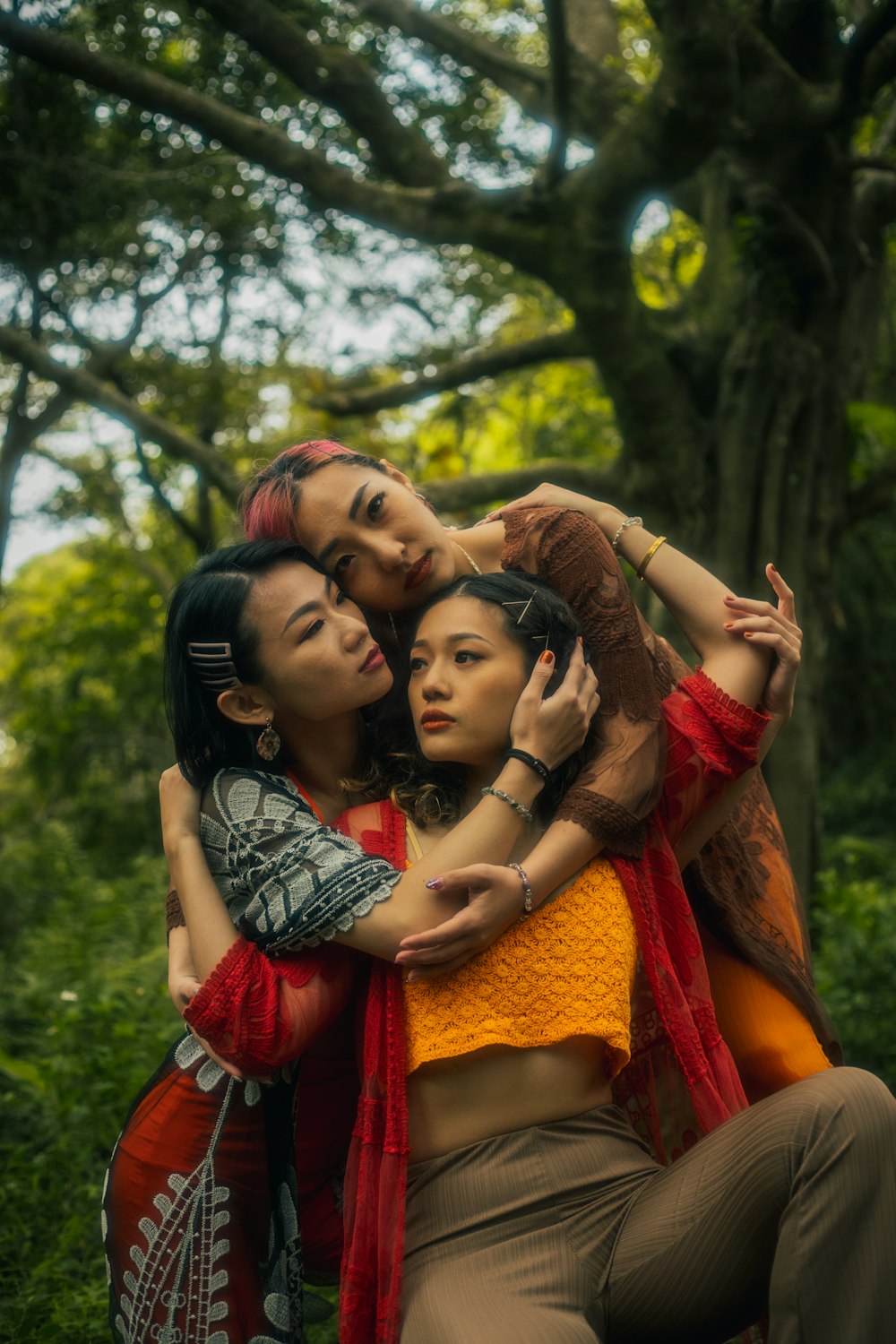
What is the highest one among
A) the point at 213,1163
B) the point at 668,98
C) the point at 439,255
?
the point at 439,255

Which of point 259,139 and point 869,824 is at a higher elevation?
point 259,139

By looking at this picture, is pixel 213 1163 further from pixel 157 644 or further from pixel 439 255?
pixel 157 644

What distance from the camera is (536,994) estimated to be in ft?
7.23

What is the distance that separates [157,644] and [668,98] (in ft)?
25.7

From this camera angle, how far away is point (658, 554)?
2.65 m

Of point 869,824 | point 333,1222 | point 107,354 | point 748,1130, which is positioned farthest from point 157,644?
point 748,1130

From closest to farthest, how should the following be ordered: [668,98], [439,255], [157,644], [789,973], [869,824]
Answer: [789,973] → [668,98] → [439,255] → [869,824] → [157,644]

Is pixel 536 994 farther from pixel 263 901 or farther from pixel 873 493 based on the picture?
pixel 873 493

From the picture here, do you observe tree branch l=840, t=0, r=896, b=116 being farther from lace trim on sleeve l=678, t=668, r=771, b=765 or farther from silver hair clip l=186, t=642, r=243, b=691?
silver hair clip l=186, t=642, r=243, b=691

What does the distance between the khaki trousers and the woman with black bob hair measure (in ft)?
0.91

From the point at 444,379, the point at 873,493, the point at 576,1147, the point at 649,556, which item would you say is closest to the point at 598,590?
the point at 649,556

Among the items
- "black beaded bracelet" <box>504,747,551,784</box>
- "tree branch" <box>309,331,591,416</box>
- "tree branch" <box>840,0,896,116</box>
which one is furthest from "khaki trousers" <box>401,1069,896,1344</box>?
"tree branch" <box>309,331,591,416</box>

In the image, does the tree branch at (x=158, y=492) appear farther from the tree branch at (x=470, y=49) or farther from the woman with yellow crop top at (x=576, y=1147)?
the woman with yellow crop top at (x=576, y=1147)

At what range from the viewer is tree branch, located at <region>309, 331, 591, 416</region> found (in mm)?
7059
